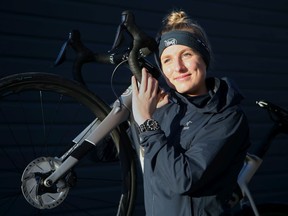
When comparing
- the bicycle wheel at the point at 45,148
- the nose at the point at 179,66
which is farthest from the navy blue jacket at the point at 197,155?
the bicycle wheel at the point at 45,148

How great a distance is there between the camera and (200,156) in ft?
6.96

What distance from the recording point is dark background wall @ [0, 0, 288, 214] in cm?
376

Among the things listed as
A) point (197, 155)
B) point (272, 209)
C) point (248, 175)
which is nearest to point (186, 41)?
point (197, 155)

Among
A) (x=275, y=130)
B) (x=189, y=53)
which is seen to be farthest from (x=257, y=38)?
(x=189, y=53)

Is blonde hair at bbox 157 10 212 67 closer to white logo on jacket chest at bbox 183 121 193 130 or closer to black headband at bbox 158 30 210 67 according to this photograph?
black headband at bbox 158 30 210 67

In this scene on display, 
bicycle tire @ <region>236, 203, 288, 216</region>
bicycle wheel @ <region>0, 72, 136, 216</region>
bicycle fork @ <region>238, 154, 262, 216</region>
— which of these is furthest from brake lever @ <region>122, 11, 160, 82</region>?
bicycle tire @ <region>236, 203, 288, 216</region>

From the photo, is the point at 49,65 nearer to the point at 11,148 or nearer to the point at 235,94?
the point at 11,148

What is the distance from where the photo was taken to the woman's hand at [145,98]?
2199mm

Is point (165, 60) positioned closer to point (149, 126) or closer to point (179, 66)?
point (179, 66)

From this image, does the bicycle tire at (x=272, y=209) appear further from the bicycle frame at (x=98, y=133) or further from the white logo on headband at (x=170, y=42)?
the white logo on headband at (x=170, y=42)

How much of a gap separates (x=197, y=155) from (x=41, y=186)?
685 millimetres

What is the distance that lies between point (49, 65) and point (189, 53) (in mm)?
1788

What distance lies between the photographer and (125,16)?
7.41 ft

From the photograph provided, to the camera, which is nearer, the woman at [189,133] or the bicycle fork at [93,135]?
the woman at [189,133]
